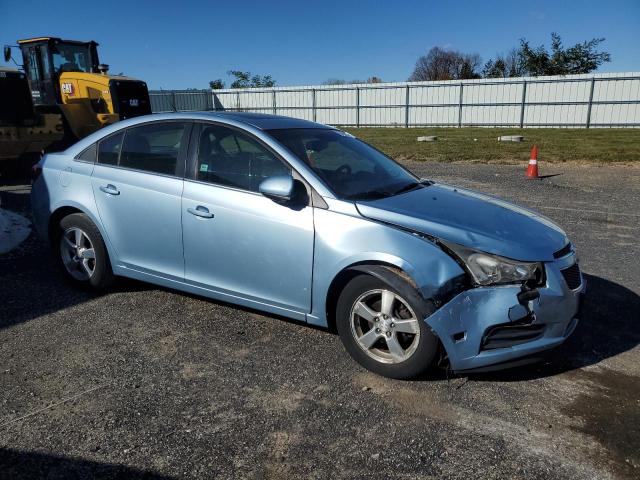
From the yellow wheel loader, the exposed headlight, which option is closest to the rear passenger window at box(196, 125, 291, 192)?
the exposed headlight

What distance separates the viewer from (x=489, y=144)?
18.8m

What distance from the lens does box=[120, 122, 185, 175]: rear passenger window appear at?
4.29 meters

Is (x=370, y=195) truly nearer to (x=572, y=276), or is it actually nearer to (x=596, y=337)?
(x=572, y=276)

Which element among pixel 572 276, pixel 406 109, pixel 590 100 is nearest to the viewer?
pixel 572 276

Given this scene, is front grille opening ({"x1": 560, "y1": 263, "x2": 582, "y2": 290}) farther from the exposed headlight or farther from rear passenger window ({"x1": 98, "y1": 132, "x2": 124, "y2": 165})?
rear passenger window ({"x1": 98, "y1": 132, "x2": 124, "y2": 165})

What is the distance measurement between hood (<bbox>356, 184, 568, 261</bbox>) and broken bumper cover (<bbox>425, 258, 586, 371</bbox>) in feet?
0.71

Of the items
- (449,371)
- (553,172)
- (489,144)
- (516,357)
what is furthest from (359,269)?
(489,144)

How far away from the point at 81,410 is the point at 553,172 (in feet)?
39.3

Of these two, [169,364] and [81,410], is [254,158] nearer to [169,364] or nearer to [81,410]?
[169,364]

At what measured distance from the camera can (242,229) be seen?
377 centimetres

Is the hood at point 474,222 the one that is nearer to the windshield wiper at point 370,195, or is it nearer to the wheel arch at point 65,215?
the windshield wiper at point 370,195

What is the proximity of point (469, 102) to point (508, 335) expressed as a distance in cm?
2885

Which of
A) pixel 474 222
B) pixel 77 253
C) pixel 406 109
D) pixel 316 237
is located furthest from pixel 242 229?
pixel 406 109

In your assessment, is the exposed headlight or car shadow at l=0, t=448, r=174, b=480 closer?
car shadow at l=0, t=448, r=174, b=480
